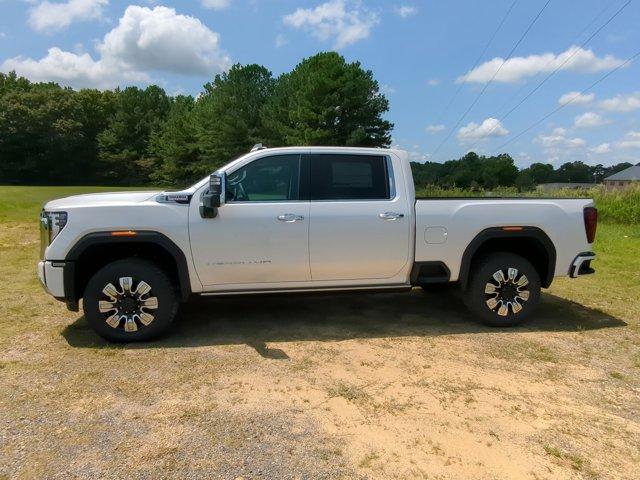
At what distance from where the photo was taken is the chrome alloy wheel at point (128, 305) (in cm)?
468

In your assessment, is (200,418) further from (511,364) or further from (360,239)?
(511,364)

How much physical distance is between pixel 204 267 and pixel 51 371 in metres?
1.55

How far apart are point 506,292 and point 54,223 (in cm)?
460

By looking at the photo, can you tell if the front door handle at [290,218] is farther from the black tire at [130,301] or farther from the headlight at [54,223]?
the headlight at [54,223]

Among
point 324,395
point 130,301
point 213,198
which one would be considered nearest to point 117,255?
point 130,301

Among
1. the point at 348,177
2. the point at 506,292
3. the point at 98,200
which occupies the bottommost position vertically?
the point at 506,292

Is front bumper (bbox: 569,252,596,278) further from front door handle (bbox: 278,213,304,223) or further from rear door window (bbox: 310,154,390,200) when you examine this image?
front door handle (bbox: 278,213,304,223)

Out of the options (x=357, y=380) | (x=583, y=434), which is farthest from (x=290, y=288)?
(x=583, y=434)

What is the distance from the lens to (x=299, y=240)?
16.0 ft

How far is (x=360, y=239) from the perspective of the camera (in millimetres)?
4996

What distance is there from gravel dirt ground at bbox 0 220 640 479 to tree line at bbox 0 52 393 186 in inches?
1361

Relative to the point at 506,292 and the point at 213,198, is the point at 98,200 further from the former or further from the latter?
the point at 506,292

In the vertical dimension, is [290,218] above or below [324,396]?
above

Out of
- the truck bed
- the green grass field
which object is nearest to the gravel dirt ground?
the green grass field
